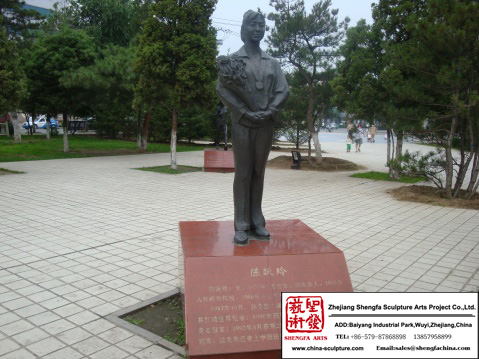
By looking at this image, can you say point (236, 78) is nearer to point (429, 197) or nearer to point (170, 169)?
point (429, 197)

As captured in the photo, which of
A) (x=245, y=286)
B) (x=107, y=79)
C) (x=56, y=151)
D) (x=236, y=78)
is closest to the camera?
(x=245, y=286)

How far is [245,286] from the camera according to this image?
10.8 ft

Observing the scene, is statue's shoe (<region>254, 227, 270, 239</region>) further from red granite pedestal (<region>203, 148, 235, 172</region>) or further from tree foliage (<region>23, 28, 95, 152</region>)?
tree foliage (<region>23, 28, 95, 152</region>)

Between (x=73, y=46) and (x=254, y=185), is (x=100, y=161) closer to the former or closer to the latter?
(x=73, y=46)

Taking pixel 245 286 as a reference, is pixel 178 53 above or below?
above

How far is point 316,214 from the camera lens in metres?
8.16

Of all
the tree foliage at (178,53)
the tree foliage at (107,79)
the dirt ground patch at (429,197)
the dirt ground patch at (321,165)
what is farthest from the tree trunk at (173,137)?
the dirt ground patch at (429,197)

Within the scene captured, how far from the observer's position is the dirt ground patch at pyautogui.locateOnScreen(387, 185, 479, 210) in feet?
31.1

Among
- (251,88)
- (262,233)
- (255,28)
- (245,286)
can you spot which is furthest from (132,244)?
(255,28)

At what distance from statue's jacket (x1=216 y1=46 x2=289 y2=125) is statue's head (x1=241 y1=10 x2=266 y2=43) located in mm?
162

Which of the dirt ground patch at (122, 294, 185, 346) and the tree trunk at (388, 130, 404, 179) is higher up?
the tree trunk at (388, 130, 404, 179)

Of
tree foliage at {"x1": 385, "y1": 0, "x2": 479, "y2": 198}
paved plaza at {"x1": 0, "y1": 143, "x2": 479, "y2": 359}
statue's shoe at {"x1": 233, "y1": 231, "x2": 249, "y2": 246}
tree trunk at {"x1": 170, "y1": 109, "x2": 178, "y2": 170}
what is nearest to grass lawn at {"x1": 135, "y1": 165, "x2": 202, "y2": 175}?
tree trunk at {"x1": 170, "y1": 109, "x2": 178, "y2": 170}

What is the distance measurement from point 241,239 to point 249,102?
126 centimetres

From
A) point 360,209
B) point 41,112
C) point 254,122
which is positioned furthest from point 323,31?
point 254,122
